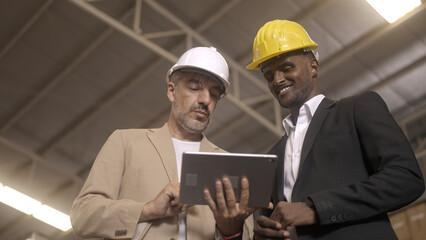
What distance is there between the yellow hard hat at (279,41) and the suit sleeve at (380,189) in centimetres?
92

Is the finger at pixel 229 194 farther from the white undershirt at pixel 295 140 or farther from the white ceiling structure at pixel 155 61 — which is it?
the white ceiling structure at pixel 155 61

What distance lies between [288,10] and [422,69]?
300cm

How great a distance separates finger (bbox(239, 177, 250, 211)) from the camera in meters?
2.37

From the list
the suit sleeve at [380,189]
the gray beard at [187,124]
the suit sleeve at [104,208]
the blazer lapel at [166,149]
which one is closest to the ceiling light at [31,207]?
the gray beard at [187,124]

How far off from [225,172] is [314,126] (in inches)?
22.0

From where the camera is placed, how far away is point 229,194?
240cm

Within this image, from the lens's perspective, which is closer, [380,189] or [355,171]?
[380,189]

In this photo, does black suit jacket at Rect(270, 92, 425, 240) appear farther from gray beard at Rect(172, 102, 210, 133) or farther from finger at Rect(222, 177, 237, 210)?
gray beard at Rect(172, 102, 210, 133)

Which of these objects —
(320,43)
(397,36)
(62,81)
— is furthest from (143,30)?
(397,36)

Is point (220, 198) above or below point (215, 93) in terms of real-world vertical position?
below

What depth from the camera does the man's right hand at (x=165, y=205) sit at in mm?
2617

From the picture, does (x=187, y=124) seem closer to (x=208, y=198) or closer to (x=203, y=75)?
(x=203, y=75)

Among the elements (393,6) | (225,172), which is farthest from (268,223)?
(393,6)

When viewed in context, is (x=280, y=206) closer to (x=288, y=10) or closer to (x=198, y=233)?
(x=198, y=233)
